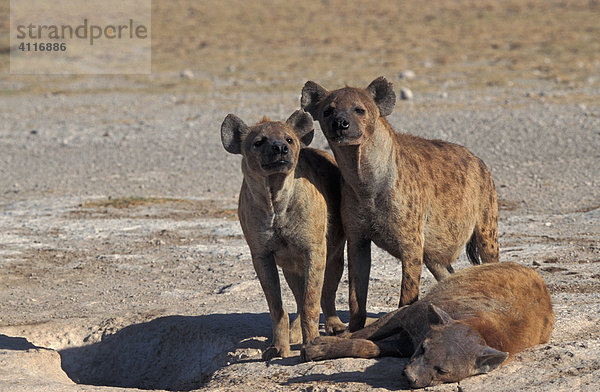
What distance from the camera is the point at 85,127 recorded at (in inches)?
495

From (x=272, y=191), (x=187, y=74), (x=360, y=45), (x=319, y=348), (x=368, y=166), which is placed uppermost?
(x=360, y=45)

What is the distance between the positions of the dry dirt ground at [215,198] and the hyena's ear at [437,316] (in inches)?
10.8

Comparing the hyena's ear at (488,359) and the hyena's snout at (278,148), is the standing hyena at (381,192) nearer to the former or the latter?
the hyena's snout at (278,148)

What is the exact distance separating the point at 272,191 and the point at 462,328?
1.14m

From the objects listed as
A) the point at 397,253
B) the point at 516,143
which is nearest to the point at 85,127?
the point at 516,143

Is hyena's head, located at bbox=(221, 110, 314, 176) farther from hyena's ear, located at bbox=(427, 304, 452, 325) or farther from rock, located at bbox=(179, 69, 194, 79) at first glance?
rock, located at bbox=(179, 69, 194, 79)

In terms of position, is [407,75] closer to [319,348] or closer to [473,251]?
[473,251]

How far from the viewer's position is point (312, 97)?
5262 mm

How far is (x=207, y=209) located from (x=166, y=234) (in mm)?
825

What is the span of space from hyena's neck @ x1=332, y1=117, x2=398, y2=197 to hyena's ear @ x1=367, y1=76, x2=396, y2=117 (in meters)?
0.10

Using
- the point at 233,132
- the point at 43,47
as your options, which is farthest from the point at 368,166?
the point at 43,47

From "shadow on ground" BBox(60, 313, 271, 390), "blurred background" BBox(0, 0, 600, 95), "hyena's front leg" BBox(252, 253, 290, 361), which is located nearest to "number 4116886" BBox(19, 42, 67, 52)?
"blurred background" BBox(0, 0, 600, 95)

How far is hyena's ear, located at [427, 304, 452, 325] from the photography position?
451 cm

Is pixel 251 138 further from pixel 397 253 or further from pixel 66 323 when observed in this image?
pixel 66 323
